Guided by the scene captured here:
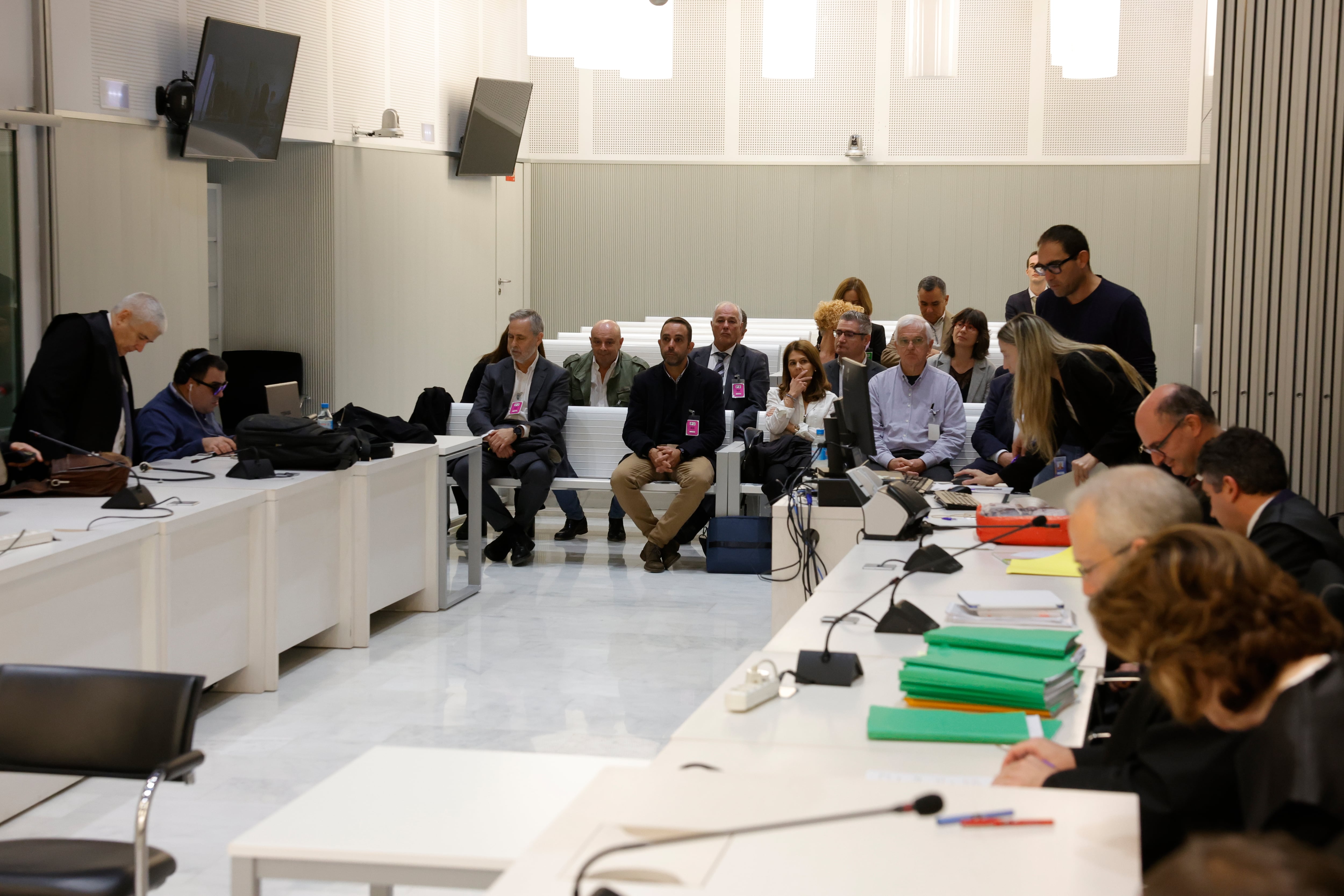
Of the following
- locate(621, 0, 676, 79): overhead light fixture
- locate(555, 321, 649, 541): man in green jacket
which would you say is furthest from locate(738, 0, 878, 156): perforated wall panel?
locate(621, 0, 676, 79): overhead light fixture

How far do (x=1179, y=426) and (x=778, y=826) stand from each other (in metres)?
2.48

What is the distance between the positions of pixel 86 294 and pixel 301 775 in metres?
Answer: 3.96

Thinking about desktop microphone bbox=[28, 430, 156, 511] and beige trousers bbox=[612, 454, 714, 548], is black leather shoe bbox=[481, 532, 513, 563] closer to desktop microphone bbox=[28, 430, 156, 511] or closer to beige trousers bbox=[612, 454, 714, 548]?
beige trousers bbox=[612, 454, 714, 548]

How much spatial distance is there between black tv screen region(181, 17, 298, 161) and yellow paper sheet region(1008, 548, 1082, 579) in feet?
19.1

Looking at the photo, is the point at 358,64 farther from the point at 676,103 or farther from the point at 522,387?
the point at 676,103

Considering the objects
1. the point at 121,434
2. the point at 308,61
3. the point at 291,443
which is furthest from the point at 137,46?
the point at 291,443

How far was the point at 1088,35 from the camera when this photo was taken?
9805mm

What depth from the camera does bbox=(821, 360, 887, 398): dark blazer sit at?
24.8 ft

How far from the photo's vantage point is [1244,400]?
5789 mm

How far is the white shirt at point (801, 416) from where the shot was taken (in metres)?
7.28

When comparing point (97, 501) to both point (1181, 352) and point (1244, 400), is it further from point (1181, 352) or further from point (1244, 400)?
point (1181, 352)

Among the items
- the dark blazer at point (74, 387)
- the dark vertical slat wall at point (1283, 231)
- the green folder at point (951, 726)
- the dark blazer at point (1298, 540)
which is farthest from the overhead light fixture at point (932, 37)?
the green folder at point (951, 726)

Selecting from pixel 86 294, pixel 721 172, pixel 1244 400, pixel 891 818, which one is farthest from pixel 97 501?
pixel 721 172

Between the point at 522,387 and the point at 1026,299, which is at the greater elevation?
the point at 1026,299
